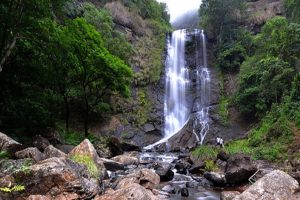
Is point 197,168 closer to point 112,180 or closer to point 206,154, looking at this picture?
point 206,154

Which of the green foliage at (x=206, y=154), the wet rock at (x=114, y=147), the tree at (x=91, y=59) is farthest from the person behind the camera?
the tree at (x=91, y=59)

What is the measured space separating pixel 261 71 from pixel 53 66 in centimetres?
1801

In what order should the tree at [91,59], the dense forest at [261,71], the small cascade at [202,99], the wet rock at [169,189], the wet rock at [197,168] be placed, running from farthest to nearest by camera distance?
the small cascade at [202,99], the tree at [91,59], the dense forest at [261,71], the wet rock at [197,168], the wet rock at [169,189]

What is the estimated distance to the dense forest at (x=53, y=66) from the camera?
15281 millimetres

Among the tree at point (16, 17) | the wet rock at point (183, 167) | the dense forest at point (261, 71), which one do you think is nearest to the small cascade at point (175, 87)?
the dense forest at point (261, 71)

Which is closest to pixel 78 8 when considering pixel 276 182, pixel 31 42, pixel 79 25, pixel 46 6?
pixel 79 25

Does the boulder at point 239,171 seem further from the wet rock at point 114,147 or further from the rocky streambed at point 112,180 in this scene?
the wet rock at point 114,147

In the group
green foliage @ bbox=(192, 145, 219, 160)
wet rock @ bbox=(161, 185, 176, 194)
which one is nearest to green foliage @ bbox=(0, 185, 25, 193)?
wet rock @ bbox=(161, 185, 176, 194)

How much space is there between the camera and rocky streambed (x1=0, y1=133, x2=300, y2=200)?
740 centimetres

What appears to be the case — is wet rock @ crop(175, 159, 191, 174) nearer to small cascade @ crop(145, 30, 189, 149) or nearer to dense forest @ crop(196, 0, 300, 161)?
dense forest @ crop(196, 0, 300, 161)

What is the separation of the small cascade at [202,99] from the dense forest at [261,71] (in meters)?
1.63

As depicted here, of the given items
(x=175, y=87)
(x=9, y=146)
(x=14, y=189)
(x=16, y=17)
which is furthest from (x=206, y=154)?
(x=175, y=87)

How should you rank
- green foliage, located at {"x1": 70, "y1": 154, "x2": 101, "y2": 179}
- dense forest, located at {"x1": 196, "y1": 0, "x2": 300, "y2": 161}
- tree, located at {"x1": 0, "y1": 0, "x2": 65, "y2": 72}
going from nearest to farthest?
1. green foliage, located at {"x1": 70, "y1": 154, "x2": 101, "y2": 179}
2. tree, located at {"x1": 0, "y1": 0, "x2": 65, "y2": 72}
3. dense forest, located at {"x1": 196, "y1": 0, "x2": 300, "y2": 161}

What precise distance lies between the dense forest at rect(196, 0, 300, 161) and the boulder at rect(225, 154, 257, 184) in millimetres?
3569
